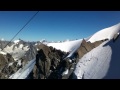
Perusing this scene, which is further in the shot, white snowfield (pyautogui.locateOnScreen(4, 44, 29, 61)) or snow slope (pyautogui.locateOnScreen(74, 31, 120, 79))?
white snowfield (pyautogui.locateOnScreen(4, 44, 29, 61))

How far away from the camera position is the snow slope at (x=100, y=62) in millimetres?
42062

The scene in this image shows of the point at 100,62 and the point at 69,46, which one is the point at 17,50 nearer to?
the point at 69,46

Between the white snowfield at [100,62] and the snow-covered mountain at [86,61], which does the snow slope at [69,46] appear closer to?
the snow-covered mountain at [86,61]

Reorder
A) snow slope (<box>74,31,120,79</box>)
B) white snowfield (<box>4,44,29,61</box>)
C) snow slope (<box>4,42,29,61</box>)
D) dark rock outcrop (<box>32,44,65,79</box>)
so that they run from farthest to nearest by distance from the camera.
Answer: snow slope (<box>4,42,29,61</box>)
white snowfield (<box>4,44,29,61</box>)
dark rock outcrop (<box>32,44,65,79</box>)
snow slope (<box>74,31,120,79</box>)

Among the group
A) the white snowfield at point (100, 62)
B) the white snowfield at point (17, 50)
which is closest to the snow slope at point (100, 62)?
the white snowfield at point (100, 62)

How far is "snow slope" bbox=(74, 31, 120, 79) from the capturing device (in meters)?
42.1

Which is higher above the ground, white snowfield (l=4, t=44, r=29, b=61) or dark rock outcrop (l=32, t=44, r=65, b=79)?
white snowfield (l=4, t=44, r=29, b=61)

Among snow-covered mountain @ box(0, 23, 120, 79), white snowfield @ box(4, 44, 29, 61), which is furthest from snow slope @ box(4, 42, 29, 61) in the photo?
snow-covered mountain @ box(0, 23, 120, 79)

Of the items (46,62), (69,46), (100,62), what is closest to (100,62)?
(100,62)

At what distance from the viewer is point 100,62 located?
1959 inches

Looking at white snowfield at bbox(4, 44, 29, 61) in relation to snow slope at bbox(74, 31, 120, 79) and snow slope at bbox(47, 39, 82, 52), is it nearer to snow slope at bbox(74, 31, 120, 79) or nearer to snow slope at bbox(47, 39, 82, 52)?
snow slope at bbox(47, 39, 82, 52)

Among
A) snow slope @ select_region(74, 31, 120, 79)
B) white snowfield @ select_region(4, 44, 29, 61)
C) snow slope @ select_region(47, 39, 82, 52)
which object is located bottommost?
snow slope @ select_region(74, 31, 120, 79)
